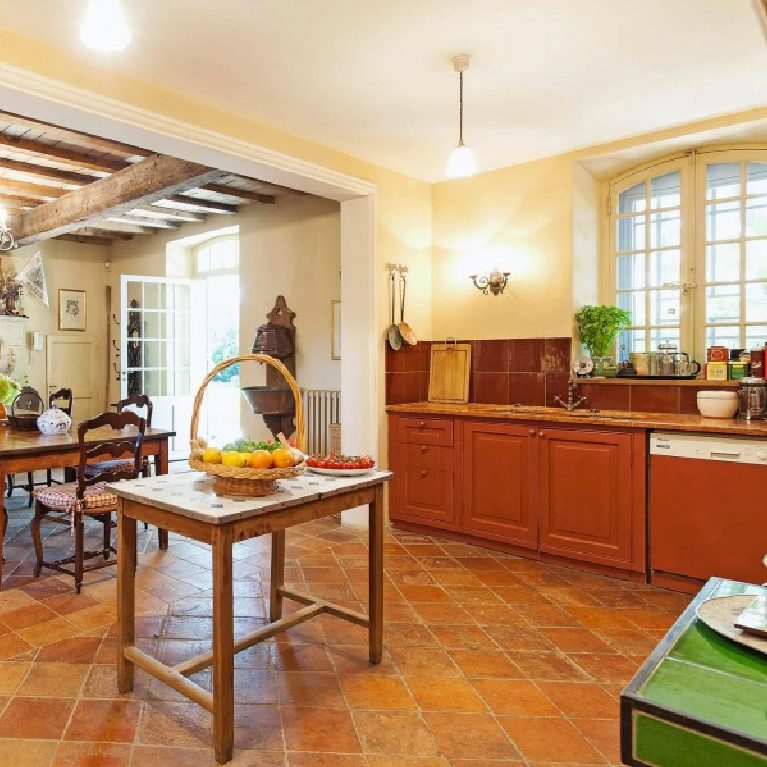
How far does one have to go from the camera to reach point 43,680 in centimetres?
254

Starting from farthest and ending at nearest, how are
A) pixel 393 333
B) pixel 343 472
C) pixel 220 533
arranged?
pixel 393 333
pixel 343 472
pixel 220 533

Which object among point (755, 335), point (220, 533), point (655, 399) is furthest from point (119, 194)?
point (755, 335)

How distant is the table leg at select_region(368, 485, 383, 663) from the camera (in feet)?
8.72

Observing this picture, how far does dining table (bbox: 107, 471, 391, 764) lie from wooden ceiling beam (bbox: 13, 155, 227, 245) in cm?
263

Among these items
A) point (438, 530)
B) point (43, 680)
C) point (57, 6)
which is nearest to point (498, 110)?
point (57, 6)

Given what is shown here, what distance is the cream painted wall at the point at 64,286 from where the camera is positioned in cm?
775

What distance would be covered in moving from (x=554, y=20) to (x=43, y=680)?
3.54m

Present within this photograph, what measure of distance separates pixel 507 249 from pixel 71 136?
125 inches

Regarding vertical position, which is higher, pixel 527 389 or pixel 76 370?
pixel 76 370

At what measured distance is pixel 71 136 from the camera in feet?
13.9

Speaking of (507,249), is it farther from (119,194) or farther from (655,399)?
Result: (119,194)

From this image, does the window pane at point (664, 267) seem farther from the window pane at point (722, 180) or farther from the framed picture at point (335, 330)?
the framed picture at point (335, 330)

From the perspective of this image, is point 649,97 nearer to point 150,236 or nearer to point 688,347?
point 688,347

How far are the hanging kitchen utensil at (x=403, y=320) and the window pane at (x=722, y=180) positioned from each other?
221cm
